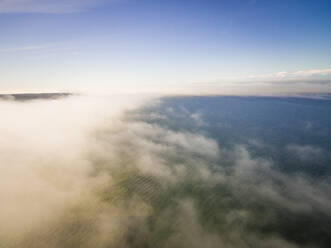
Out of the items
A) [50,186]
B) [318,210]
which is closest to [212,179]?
[318,210]

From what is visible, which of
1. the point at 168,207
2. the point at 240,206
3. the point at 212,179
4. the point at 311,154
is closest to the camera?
the point at 168,207

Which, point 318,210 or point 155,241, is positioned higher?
point 155,241

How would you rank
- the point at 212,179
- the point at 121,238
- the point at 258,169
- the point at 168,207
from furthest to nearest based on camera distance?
the point at 258,169 < the point at 212,179 < the point at 168,207 < the point at 121,238

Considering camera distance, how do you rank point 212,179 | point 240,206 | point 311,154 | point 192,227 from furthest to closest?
1. point 311,154
2. point 212,179
3. point 240,206
4. point 192,227

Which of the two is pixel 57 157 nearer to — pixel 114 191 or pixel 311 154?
pixel 114 191

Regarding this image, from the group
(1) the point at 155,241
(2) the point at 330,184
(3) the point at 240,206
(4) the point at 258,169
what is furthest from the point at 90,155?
(2) the point at 330,184

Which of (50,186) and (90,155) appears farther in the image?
(90,155)

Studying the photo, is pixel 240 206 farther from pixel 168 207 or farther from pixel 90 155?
pixel 90 155

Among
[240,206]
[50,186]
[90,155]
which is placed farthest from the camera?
[90,155]

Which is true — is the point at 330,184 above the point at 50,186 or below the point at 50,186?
below
